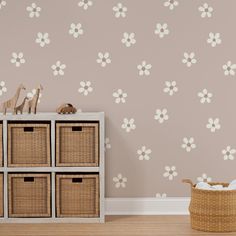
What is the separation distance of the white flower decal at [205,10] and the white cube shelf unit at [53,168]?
970mm

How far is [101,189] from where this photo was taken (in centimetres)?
378

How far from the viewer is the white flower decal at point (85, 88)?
404cm

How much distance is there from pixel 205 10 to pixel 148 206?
4.47ft

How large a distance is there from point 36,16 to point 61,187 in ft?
3.75

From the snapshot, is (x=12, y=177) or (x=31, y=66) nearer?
(x=12, y=177)

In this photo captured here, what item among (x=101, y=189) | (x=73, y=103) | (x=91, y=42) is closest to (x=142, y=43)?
(x=91, y=42)

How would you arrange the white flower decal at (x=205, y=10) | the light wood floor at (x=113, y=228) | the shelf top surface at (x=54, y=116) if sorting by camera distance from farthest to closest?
the white flower decal at (x=205, y=10), the shelf top surface at (x=54, y=116), the light wood floor at (x=113, y=228)

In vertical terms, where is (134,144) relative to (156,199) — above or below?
above

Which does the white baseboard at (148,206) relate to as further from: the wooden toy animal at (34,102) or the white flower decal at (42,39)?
the white flower decal at (42,39)

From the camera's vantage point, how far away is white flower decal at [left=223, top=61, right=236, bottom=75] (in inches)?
158

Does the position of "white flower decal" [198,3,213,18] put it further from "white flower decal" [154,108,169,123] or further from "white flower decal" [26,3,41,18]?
"white flower decal" [26,3,41,18]

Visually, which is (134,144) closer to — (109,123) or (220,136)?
(109,123)

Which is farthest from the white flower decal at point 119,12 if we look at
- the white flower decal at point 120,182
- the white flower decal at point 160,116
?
the white flower decal at point 120,182

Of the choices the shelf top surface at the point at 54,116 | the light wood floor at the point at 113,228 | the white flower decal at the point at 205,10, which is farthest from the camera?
the white flower decal at the point at 205,10
